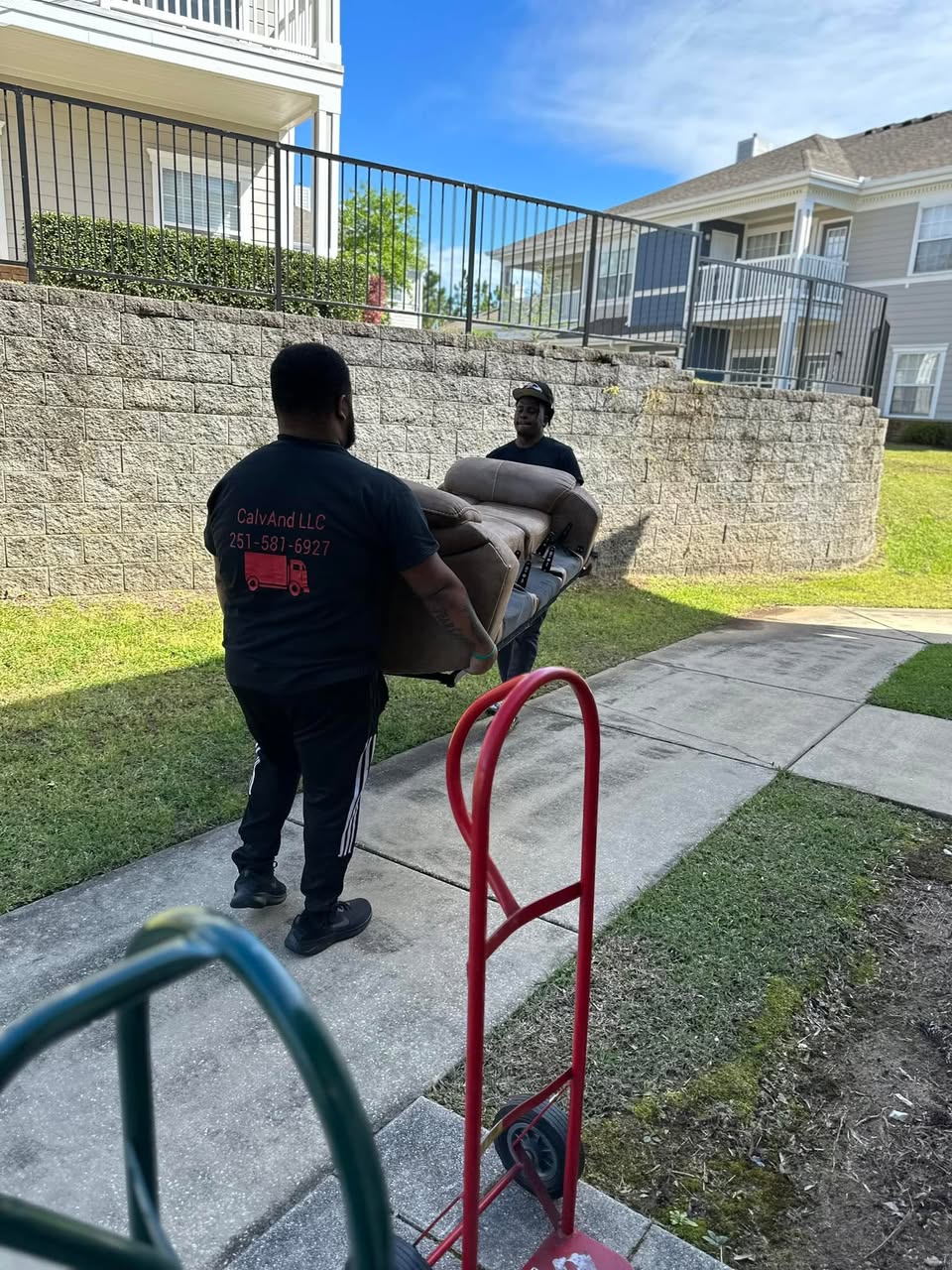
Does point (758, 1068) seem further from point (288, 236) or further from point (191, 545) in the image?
point (288, 236)

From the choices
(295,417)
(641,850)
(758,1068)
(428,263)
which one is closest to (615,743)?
(641,850)

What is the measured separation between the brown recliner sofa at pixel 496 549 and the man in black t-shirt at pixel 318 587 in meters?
0.22

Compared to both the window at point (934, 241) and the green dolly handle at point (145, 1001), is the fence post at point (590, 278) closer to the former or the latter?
the green dolly handle at point (145, 1001)

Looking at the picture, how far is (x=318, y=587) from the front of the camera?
109 inches

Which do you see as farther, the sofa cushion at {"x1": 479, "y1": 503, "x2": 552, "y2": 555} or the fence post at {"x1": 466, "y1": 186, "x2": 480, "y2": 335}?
the fence post at {"x1": 466, "y1": 186, "x2": 480, "y2": 335}

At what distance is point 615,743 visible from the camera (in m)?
5.20

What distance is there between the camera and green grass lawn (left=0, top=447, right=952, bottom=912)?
12.3 ft

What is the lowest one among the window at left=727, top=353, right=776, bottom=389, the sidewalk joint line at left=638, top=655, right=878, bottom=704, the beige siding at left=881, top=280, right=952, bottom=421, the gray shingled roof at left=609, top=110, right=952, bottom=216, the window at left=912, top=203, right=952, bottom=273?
the sidewalk joint line at left=638, top=655, right=878, bottom=704

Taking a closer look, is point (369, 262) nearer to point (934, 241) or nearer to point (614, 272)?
point (614, 272)

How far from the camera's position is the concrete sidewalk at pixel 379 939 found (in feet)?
7.23

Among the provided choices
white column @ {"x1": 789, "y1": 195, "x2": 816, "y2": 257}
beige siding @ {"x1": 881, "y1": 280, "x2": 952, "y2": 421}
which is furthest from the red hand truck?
white column @ {"x1": 789, "y1": 195, "x2": 816, "y2": 257}

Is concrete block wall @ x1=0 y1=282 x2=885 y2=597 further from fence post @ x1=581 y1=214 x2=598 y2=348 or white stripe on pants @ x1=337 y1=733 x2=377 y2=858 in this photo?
white stripe on pants @ x1=337 y1=733 x2=377 y2=858

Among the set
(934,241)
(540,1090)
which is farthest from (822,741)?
(934,241)

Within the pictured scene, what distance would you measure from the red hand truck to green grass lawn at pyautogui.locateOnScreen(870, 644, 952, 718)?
186 inches
